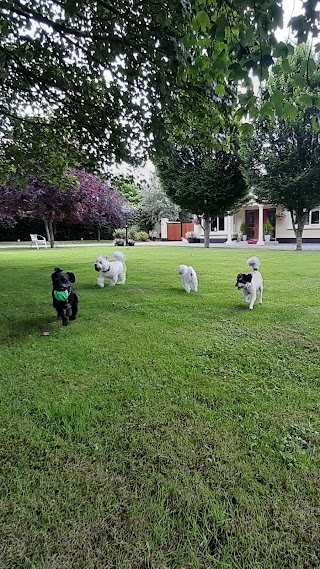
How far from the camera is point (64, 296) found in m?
4.04

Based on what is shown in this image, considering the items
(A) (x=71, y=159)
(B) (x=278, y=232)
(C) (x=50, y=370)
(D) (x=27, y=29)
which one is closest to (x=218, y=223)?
(B) (x=278, y=232)

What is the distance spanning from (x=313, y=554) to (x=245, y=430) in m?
0.76

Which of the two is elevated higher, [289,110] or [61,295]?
[289,110]

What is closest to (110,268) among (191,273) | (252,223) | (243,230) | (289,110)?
(191,273)

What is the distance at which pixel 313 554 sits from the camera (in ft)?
4.04

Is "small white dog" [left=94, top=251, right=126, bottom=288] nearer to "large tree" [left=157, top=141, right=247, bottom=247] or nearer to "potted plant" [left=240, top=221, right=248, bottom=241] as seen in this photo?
"large tree" [left=157, top=141, right=247, bottom=247]

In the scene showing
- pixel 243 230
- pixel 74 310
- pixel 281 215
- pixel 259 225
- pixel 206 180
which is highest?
pixel 206 180

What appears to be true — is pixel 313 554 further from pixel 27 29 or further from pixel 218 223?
pixel 218 223

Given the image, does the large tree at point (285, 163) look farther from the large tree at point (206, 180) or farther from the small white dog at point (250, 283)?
the small white dog at point (250, 283)

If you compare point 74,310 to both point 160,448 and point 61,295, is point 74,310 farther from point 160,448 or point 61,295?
point 160,448

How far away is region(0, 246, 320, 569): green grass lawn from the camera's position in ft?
4.16

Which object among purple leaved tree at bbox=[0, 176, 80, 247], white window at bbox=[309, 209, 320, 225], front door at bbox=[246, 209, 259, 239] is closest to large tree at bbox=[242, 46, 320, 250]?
purple leaved tree at bbox=[0, 176, 80, 247]

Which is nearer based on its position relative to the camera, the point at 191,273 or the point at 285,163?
the point at 191,273

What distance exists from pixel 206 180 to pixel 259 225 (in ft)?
31.0
